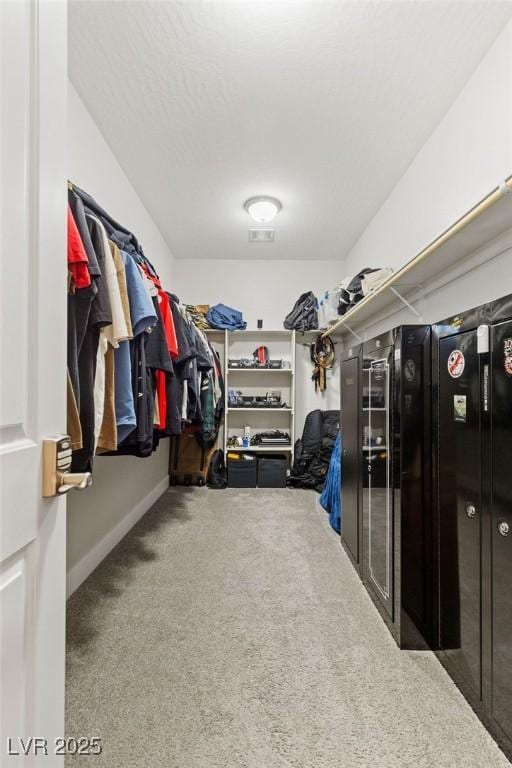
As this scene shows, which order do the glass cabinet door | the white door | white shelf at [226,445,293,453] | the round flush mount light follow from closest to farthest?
the white door, the glass cabinet door, the round flush mount light, white shelf at [226,445,293,453]

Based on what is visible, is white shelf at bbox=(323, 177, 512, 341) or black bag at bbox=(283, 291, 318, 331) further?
black bag at bbox=(283, 291, 318, 331)

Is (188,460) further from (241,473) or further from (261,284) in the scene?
(261,284)

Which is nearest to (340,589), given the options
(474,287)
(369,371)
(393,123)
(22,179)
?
(369,371)

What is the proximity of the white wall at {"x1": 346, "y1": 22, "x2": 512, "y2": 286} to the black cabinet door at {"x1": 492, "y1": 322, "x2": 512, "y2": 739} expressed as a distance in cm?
71

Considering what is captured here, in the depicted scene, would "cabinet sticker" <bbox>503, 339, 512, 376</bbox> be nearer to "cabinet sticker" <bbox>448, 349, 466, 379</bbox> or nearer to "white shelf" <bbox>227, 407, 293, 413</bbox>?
"cabinet sticker" <bbox>448, 349, 466, 379</bbox>

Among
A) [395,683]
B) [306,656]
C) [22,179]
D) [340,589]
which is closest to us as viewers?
[22,179]

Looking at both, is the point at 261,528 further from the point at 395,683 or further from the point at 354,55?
the point at 354,55

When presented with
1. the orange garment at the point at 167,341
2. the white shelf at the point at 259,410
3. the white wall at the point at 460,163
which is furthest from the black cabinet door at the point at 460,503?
the white shelf at the point at 259,410

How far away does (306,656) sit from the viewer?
1577mm

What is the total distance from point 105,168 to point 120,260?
4.54ft

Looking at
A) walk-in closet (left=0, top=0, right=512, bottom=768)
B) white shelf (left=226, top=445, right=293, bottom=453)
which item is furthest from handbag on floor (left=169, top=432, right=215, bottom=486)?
walk-in closet (left=0, top=0, right=512, bottom=768)

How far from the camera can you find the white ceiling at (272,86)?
159 centimetres

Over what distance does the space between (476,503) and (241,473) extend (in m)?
3.09

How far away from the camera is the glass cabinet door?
1.81 meters
